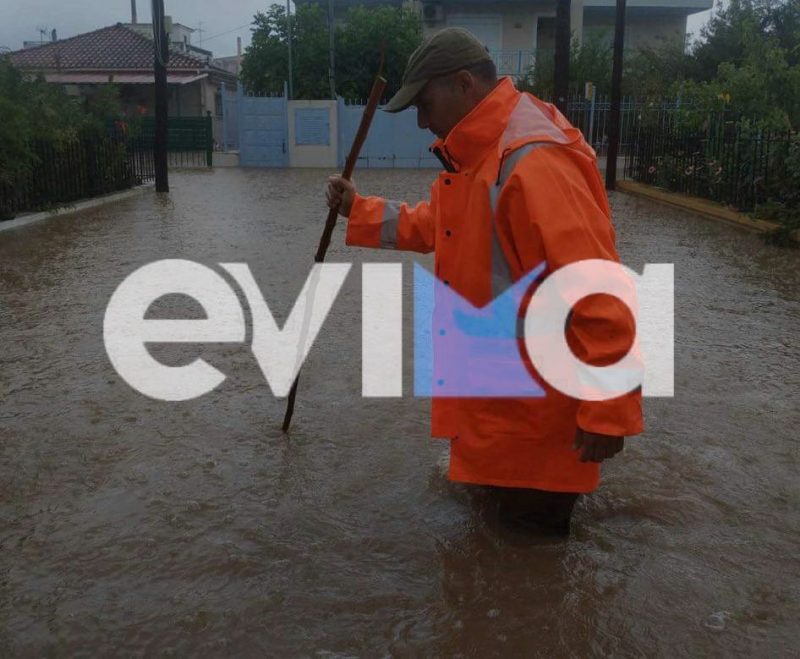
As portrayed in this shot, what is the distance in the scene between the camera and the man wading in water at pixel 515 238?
2.57m

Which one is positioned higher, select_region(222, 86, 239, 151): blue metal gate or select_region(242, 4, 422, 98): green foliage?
select_region(242, 4, 422, 98): green foliage

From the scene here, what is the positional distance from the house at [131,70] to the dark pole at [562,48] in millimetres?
20268

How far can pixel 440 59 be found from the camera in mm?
2838

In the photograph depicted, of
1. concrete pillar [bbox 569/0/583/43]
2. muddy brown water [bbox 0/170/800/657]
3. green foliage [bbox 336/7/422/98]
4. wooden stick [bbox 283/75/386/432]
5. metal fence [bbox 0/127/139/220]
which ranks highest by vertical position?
concrete pillar [bbox 569/0/583/43]

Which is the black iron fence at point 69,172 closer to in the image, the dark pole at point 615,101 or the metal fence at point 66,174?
the metal fence at point 66,174

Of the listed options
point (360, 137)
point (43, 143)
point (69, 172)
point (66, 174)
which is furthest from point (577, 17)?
point (360, 137)

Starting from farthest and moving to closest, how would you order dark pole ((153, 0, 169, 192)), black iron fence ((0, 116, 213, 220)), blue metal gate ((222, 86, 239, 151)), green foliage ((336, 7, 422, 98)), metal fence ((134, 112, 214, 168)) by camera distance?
green foliage ((336, 7, 422, 98)), blue metal gate ((222, 86, 239, 151)), metal fence ((134, 112, 214, 168)), dark pole ((153, 0, 169, 192)), black iron fence ((0, 116, 213, 220))

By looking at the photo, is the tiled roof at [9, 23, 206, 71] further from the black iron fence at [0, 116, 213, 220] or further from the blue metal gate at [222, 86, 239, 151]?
the black iron fence at [0, 116, 213, 220]

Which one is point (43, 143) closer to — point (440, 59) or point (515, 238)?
point (440, 59)

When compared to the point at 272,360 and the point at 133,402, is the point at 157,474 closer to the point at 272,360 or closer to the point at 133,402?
the point at 133,402

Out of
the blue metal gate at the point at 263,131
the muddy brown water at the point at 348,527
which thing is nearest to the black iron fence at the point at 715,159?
the muddy brown water at the point at 348,527

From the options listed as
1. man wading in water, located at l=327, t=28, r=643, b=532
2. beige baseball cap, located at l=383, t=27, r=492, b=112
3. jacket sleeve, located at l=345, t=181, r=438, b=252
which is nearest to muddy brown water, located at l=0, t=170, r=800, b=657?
man wading in water, located at l=327, t=28, r=643, b=532

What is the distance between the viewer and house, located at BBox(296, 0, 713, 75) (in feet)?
110

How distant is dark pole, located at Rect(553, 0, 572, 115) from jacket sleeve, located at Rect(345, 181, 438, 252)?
510 inches
